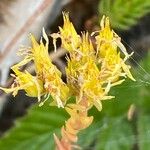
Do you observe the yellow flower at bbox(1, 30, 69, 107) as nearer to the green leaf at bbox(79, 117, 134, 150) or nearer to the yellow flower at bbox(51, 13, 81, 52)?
the yellow flower at bbox(51, 13, 81, 52)

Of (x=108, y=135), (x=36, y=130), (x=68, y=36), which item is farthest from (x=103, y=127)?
(x=68, y=36)

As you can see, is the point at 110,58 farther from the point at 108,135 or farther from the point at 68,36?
the point at 108,135

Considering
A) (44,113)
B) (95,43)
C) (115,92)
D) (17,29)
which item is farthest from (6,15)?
(95,43)

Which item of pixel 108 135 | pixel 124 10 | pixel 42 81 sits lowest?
pixel 108 135

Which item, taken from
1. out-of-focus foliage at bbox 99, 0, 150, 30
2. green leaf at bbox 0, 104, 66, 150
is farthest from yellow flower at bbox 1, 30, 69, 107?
green leaf at bbox 0, 104, 66, 150

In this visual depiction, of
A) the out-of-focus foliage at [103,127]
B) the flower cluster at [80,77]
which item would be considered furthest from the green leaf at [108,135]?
the flower cluster at [80,77]

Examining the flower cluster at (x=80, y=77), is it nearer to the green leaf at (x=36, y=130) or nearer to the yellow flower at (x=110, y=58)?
the yellow flower at (x=110, y=58)
